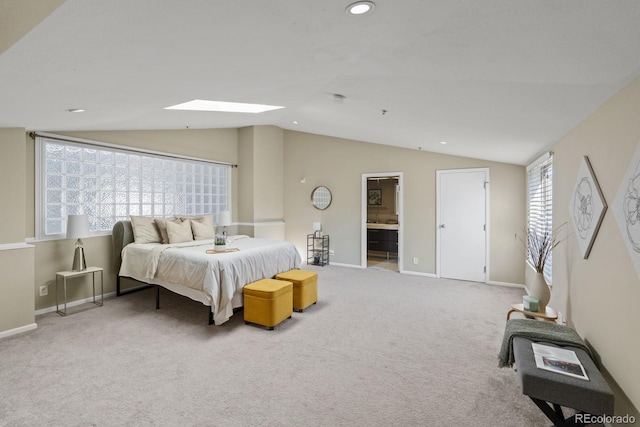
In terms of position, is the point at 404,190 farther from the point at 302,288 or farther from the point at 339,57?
the point at 339,57

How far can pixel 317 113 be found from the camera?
4.06 m

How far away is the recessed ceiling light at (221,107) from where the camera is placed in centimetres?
336

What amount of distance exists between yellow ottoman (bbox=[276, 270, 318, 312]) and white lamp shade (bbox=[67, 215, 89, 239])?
2417mm

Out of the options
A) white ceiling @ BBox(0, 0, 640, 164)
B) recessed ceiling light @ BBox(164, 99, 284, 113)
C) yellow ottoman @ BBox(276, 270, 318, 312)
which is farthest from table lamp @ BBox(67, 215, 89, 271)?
yellow ottoman @ BBox(276, 270, 318, 312)

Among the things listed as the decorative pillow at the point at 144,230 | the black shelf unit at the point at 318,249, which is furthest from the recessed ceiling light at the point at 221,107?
the black shelf unit at the point at 318,249

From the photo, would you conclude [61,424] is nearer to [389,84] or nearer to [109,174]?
[389,84]

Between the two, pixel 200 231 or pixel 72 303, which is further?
pixel 200 231

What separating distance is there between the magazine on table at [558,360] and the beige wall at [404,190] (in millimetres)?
3509

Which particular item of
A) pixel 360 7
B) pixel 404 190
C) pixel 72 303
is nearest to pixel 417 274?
pixel 404 190

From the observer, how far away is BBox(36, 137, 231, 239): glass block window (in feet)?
12.2

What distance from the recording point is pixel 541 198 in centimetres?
375

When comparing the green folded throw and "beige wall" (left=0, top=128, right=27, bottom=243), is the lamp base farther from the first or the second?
the green folded throw

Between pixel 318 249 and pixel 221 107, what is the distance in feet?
12.4

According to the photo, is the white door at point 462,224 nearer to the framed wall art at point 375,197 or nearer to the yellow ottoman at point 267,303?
the framed wall art at point 375,197
